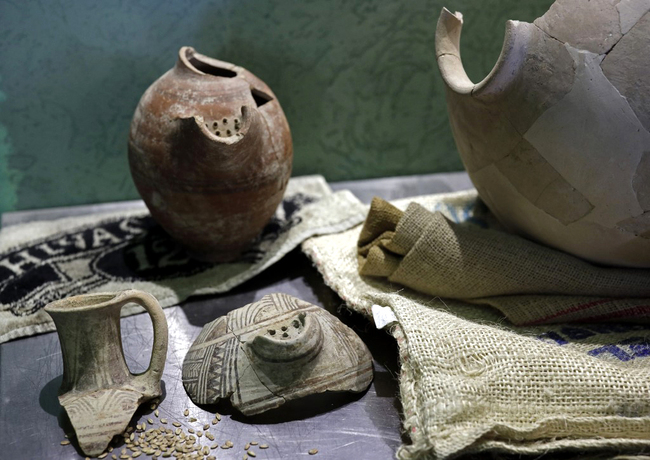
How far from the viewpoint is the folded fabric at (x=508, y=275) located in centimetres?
137

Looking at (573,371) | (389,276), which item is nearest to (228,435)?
(389,276)

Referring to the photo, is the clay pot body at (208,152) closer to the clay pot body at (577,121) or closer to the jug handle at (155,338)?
the jug handle at (155,338)

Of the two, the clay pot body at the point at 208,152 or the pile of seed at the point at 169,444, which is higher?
the clay pot body at the point at 208,152

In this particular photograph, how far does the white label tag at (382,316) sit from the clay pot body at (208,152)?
427 millimetres

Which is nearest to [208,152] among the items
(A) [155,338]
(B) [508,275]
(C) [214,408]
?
(A) [155,338]

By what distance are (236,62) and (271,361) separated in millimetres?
1072

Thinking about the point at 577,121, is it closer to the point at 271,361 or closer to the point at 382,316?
the point at 382,316

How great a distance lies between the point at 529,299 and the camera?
139cm

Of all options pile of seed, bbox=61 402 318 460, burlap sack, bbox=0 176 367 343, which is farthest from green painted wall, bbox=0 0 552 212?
pile of seed, bbox=61 402 318 460

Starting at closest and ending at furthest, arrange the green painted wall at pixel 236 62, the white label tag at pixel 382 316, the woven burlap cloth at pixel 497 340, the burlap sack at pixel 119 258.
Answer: the woven burlap cloth at pixel 497 340 < the white label tag at pixel 382 316 < the burlap sack at pixel 119 258 < the green painted wall at pixel 236 62

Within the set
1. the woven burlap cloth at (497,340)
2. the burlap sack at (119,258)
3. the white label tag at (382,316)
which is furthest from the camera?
the burlap sack at (119,258)

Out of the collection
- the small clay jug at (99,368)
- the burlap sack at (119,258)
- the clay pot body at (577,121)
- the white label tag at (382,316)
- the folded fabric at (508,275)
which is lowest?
the burlap sack at (119,258)

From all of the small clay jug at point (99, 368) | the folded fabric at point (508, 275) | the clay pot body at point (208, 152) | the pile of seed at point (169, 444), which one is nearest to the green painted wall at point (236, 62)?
the clay pot body at point (208, 152)

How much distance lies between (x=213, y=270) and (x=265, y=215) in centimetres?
20
